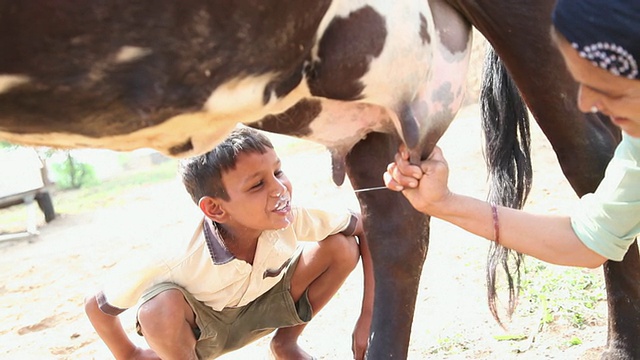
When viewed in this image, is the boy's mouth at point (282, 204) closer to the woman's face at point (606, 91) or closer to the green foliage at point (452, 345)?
the green foliage at point (452, 345)

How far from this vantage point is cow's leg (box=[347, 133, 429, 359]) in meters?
1.79

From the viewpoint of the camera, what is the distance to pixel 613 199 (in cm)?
141

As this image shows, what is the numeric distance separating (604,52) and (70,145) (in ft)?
2.46

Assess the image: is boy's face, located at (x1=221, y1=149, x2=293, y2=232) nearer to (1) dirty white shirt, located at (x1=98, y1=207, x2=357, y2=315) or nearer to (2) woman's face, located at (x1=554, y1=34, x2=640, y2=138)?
(1) dirty white shirt, located at (x1=98, y1=207, x2=357, y2=315)

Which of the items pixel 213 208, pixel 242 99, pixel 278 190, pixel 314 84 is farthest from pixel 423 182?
pixel 213 208

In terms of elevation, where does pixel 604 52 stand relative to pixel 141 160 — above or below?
below

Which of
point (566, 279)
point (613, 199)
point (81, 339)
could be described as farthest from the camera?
point (81, 339)

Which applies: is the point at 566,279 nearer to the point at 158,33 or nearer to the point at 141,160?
the point at 158,33

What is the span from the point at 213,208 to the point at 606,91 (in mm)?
1121

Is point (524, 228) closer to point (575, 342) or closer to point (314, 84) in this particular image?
point (314, 84)

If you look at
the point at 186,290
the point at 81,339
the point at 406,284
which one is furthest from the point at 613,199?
the point at 81,339

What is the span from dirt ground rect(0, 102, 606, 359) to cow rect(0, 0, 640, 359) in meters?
0.40

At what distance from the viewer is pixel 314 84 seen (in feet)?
4.64

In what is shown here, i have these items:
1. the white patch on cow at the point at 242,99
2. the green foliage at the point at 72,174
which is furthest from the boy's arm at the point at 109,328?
the green foliage at the point at 72,174
